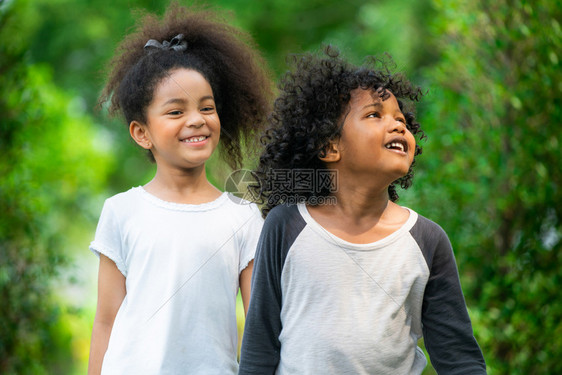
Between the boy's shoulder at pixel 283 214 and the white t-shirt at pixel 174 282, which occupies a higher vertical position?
the boy's shoulder at pixel 283 214

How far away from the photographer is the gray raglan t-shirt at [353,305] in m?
1.82

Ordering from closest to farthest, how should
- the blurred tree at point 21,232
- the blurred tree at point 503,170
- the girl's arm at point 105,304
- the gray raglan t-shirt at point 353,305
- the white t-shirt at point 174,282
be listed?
the gray raglan t-shirt at point 353,305
the white t-shirt at point 174,282
the girl's arm at point 105,304
the blurred tree at point 503,170
the blurred tree at point 21,232

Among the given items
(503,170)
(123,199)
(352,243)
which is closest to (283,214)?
(352,243)

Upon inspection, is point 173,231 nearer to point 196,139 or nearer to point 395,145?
point 196,139

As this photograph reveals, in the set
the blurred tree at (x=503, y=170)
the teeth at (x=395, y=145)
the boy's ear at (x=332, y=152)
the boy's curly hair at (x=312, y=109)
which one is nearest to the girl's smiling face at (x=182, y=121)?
the boy's curly hair at (x=312, y=109)

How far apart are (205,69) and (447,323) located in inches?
49.4

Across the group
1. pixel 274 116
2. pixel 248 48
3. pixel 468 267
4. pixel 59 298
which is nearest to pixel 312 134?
pixel 274 116

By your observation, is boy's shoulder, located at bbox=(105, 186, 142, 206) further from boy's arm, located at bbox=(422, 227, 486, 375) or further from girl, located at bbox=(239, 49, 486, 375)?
boy's arm, located at bbox=(422, 227, 486, 375)

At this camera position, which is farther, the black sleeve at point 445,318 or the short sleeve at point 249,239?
the short sleeve at point 249,239

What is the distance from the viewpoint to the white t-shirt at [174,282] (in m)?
2.21

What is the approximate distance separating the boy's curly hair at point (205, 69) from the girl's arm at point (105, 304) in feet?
1.69

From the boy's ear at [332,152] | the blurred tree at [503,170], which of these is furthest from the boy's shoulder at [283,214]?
the blurred tree at [503,170]

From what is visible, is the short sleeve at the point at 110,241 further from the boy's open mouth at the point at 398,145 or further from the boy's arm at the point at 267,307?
the boy's open mouth at the point at 398,145

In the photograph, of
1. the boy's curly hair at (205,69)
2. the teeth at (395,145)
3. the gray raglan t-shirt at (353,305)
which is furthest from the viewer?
the boy's curly hair at (205,69)
